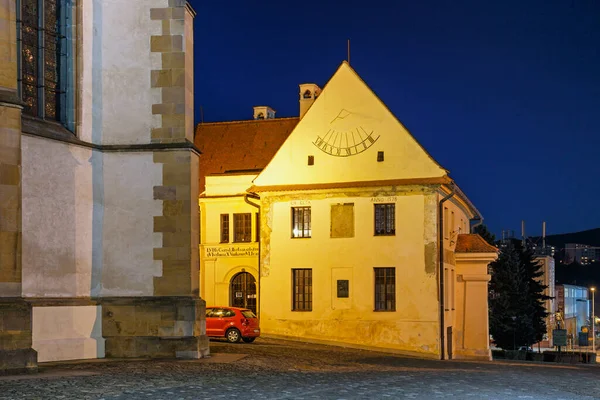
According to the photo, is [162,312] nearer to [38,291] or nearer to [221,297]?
[38,291]

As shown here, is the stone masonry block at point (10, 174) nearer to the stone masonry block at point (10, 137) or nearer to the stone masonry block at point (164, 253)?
the stone masonry block at point (10, 137)

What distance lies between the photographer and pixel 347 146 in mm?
37656

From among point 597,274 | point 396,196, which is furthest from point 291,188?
point 597,274

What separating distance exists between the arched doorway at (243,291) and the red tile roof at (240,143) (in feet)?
18.1

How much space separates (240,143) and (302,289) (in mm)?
10638

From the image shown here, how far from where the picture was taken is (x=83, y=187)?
741 inches

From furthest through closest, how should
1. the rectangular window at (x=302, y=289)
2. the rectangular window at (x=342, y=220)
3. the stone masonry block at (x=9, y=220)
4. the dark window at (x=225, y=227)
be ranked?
the dark window at (x=225, y=227) < the rectangular window at (x=302, y=289) < the rectangular window at (x=342, y=220) < the stone masonry block at (x=9, y=220)

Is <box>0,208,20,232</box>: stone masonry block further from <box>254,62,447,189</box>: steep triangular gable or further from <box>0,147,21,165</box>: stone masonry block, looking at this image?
<box>254,62,447,189</box>: steep triangular gable

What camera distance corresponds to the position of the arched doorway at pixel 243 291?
41.0 meters

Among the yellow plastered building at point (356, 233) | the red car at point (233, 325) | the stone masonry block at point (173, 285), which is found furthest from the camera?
the yellow plastered building at point (356, 233)

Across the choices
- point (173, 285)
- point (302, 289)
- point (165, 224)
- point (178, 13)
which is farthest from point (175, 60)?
point (302, 289)

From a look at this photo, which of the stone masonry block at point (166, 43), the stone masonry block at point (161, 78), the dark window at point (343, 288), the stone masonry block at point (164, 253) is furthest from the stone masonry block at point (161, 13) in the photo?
the dark window at point (343, 288)

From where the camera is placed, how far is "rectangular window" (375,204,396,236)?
36.9 m

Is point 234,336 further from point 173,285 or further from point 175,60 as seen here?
point 175,60
